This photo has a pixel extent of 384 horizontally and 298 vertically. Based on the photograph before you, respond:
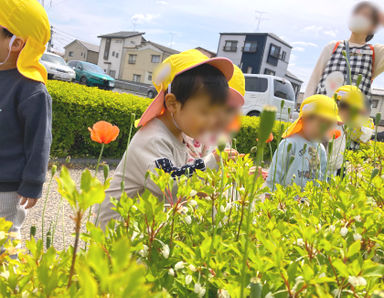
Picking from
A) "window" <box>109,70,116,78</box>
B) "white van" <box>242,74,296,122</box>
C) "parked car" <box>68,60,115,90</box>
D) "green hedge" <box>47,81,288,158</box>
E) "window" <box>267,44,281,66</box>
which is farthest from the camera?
"window" <box>109,70,116,78</box>

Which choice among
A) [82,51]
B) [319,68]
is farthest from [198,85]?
[82,51]

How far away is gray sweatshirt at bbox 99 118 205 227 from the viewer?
4.85ft

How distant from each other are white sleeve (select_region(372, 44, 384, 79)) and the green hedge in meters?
3.97

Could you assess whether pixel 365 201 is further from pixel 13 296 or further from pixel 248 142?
pixel 248 142

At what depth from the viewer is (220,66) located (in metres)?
1.76

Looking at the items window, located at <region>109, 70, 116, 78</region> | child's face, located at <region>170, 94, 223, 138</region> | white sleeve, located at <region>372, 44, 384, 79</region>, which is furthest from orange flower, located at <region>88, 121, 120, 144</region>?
window, located at <region>109, 70, 116, 78</region>

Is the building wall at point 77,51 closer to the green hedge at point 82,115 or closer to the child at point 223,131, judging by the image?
the green hedge at point 82,115

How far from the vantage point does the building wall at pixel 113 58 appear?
5241cm

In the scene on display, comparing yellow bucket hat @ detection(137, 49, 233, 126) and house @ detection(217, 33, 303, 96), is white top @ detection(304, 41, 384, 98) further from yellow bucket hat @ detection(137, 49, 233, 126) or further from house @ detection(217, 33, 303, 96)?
house @ detection(217, 33, 303, 96)

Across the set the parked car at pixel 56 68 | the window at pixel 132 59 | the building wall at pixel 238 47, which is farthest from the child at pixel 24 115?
the window at pixel 132 59

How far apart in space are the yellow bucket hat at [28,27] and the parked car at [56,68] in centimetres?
1733

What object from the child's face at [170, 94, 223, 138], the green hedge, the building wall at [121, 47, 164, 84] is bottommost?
the green hedge

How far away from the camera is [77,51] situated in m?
62.8

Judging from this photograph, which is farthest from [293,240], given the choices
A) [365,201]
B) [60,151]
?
[60,151]
